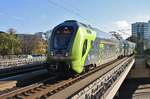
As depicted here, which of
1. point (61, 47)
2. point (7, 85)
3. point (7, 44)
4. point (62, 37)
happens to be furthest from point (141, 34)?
point (7, 85)

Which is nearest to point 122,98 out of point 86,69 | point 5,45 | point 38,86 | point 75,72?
point 86,69

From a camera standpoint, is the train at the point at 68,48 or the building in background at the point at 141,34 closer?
the train at the point at 68,48

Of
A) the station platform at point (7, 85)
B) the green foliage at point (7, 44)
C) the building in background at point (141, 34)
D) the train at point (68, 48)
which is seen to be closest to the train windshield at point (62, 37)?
the train at point (68, 48)

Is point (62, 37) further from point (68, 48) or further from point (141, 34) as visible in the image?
point (141, 34)

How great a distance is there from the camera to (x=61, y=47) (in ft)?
65.8

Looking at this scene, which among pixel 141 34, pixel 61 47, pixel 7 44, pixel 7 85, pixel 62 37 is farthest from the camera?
pixel 141 34

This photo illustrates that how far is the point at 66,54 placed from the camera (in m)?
19.7

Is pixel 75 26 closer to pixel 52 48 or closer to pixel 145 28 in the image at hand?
pixel 52 48

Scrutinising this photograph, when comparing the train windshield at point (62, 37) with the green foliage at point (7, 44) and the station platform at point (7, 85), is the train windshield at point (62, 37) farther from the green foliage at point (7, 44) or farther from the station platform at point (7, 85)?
the green foliage at point (7, 44)

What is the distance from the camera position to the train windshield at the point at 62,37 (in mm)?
20062

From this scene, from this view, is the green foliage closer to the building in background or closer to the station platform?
the building in background

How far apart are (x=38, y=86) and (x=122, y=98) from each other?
67.8 ft

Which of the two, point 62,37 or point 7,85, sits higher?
point 62,37

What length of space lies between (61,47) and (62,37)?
2.39 feet
